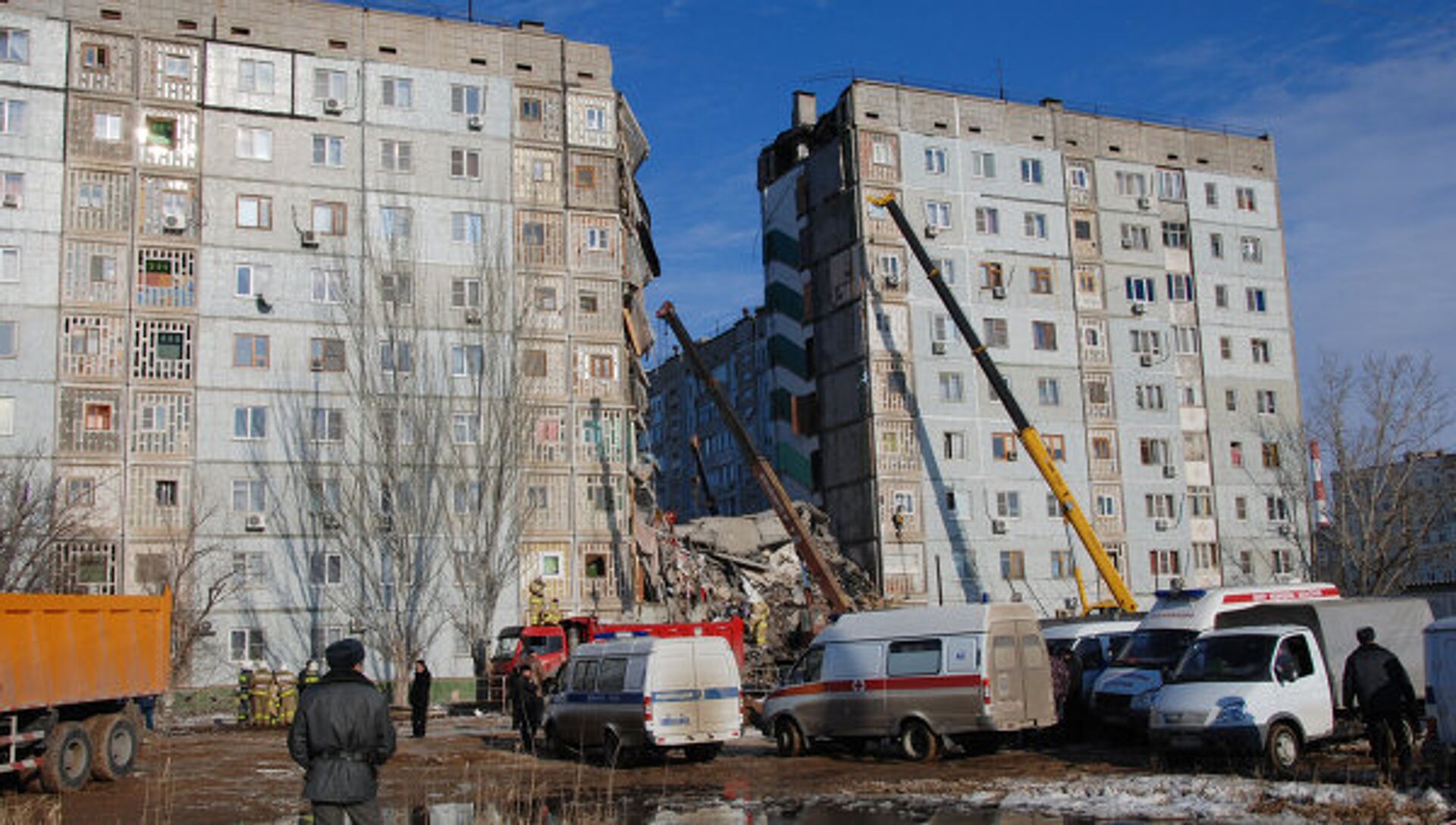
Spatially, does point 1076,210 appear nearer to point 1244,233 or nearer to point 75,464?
point 1244,233

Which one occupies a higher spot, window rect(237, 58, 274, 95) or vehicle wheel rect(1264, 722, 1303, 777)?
window rect(237, 58, 274, 95)

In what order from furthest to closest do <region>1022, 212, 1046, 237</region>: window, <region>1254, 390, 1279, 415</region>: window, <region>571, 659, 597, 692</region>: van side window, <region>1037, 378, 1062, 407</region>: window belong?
<region>1254, 390, 1279, 415</region>: window → <region>1022, 212, 1046, 237</region>: window → <region>1037, 378, 1062, 407</region>: window → <region>571, 659, 597, 692</region>: van side window

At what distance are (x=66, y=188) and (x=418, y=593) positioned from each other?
17564 mm

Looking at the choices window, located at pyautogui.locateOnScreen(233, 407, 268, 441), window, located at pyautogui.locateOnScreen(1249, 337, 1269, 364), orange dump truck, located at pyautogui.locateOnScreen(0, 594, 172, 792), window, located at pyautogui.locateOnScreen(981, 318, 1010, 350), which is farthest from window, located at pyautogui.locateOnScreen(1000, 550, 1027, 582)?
orange dump truck, located at pyautogui.locateOnScreen(0, 594, 172, 792)

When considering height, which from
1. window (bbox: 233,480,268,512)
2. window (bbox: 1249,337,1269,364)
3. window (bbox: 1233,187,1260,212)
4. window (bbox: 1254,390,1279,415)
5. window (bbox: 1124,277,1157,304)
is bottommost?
window (bbox: 233,480,268,512)

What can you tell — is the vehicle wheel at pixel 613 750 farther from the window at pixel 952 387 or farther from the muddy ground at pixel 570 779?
the window at pixel 952 387

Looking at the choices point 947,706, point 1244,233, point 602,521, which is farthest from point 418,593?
point 1244,233

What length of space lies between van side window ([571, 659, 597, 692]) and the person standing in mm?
5845

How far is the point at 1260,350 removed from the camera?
6341 cm

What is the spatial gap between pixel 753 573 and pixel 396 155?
69.3 ft

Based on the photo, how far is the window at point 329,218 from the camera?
46.3 m

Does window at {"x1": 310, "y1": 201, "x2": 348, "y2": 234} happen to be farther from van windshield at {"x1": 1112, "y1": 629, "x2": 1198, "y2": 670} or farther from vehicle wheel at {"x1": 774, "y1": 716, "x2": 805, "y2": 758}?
van windshield at {"x1": 1112, "y1": 629, "x2": 1198, "y2": 670}

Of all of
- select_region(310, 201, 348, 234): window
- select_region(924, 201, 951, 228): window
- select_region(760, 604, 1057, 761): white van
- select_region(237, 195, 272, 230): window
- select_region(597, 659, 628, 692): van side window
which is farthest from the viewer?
select_region(924, 201, 951, 228): window

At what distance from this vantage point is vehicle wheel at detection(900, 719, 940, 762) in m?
21.3
